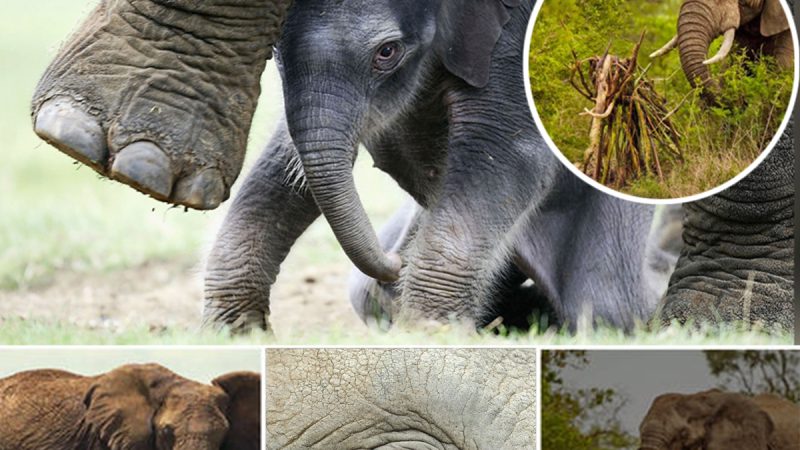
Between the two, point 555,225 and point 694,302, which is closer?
point 694,302

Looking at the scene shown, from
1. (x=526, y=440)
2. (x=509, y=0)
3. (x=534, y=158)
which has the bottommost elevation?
(x=526, y=440)

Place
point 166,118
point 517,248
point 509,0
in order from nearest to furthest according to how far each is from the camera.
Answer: point 166,118
point 509,0
point 517,248

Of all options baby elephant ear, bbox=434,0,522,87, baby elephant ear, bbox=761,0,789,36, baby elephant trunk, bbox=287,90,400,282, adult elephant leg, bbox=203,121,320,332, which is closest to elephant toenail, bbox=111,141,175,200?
baby elephant trunk, bbox=287,90,400,282

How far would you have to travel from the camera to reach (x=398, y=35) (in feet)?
20.1

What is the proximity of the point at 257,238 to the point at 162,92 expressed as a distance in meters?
1.21

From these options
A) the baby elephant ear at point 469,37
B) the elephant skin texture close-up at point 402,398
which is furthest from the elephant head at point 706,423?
the baby elephant ear at point 469,37

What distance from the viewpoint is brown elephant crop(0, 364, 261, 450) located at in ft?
18.7

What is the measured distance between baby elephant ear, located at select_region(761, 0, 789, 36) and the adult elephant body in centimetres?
84

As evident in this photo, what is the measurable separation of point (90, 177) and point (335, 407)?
7.46 metres

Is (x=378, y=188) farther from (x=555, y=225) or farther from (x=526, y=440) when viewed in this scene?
(x=526, y=440)

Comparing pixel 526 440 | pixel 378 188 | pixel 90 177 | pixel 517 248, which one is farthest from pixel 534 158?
pixel 90 177

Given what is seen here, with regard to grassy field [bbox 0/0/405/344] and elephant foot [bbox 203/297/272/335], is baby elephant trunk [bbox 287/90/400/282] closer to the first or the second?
grassy field [bbox 0/0/405/344]

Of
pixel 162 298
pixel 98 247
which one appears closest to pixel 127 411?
pixel 162 298

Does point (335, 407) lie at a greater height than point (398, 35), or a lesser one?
lesser
